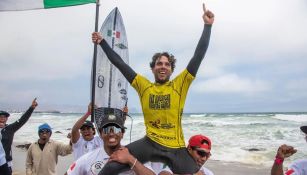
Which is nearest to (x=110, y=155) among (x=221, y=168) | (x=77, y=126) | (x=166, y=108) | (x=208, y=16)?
(x=166, y=108)

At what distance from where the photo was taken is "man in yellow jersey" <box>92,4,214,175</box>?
337 centimetres

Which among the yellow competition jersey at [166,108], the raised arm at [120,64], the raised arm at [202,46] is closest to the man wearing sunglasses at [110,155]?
the yellow competition jersey at [166,108]

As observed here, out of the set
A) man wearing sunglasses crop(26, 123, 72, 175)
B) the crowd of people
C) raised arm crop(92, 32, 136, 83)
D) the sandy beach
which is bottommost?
the sandy beach

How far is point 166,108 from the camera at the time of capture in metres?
3.57

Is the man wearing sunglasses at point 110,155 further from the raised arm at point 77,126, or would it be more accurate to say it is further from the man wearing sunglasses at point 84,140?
→ the man wearing sunglasses at point 84,140

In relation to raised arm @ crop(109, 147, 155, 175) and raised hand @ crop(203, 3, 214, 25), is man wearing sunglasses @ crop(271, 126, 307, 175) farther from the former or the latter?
raised hand @ crop(203, 3, 214, 25)

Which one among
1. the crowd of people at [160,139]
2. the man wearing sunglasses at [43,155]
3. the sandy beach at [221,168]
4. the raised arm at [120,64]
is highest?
the raised arm at [120,64]

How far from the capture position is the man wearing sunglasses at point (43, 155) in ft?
20.4

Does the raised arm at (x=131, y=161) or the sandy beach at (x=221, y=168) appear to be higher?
the raised arm at (x=131, y=161)

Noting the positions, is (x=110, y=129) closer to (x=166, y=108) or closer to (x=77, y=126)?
(x=166, y=108)

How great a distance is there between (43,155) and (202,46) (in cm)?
391

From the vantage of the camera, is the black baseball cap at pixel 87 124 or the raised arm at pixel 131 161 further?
the black baseball cap at pixel 87 124

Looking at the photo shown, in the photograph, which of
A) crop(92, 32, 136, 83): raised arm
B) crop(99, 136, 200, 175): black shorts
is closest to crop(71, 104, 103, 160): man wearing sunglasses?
crop(92, 32, 136, 83): raised arm

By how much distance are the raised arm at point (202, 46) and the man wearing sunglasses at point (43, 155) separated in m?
3.57
